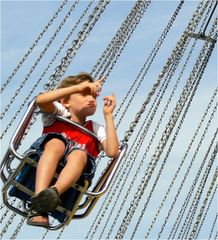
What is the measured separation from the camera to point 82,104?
4.24 m

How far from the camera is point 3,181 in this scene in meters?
4.37

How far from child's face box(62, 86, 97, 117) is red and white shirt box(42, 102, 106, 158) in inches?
2.1

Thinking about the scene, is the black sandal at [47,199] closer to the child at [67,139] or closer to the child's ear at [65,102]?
the child at [67,139]

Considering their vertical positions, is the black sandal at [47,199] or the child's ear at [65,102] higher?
the child's ear at [65,102]

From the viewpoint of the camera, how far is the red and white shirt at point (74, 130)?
13.7ft

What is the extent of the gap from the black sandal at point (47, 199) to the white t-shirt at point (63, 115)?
53 cm

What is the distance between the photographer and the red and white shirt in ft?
13.7

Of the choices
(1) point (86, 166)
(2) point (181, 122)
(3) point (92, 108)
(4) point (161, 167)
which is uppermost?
(2) point (181, 122)

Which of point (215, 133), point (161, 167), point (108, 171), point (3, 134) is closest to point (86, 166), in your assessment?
point (108, 171)

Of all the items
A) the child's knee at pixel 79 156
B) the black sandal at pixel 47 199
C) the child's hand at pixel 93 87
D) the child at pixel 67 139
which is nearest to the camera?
the black sandal at pixel 47 199

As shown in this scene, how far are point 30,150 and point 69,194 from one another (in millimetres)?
391

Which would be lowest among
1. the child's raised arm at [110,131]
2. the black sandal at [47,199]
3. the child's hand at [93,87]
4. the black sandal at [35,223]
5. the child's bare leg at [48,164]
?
the black sandal at [35,223]

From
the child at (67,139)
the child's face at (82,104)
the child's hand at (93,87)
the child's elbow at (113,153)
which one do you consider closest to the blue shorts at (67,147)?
the child at (67,139)

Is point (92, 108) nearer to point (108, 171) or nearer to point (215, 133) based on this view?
point (108, 171)
